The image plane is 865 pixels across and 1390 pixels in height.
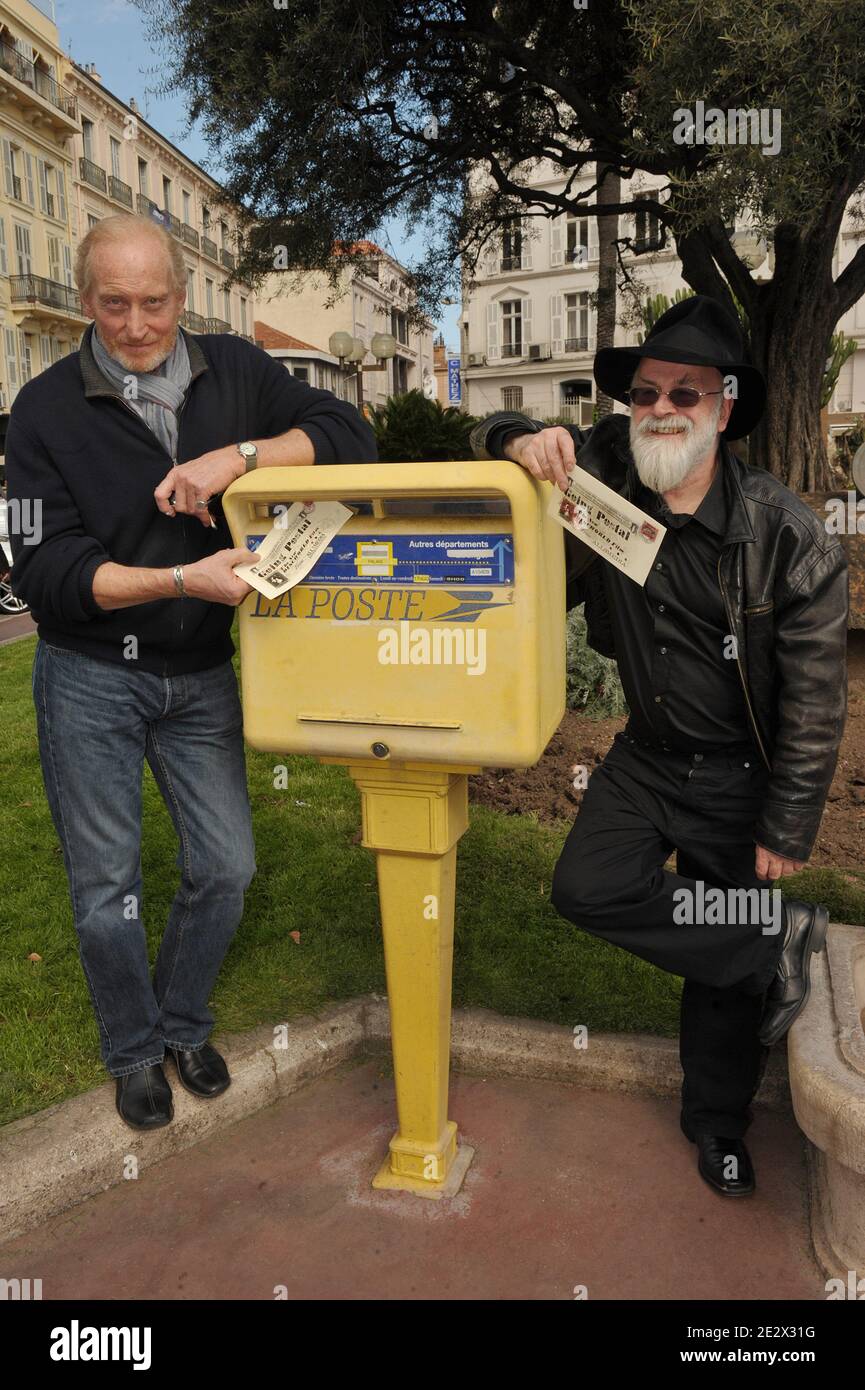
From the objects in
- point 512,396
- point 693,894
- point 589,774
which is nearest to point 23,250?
point 512,396

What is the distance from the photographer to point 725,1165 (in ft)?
8.12

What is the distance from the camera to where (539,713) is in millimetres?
1966

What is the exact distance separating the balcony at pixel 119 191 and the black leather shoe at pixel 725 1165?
41651mm

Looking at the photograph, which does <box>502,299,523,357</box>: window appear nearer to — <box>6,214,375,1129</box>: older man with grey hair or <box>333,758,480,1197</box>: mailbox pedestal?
<box>6,214,375,1129</box>: older man with grey hair

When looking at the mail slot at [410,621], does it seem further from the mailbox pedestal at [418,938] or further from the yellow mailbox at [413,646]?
the mailbox pedestal at [418,938]

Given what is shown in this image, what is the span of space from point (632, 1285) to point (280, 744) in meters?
1.30

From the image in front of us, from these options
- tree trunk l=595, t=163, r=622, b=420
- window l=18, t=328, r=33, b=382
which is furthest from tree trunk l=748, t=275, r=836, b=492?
window l=18, t=328, r=33, b=382

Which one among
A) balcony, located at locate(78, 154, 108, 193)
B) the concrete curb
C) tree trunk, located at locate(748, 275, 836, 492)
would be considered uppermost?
balcony, located at locate(78, 154, 108, 193)

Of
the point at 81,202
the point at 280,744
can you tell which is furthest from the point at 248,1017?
the point at 81,202

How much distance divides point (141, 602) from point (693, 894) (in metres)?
1.38

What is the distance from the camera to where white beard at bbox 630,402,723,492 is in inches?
93.0

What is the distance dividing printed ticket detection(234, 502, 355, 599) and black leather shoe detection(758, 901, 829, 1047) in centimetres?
136

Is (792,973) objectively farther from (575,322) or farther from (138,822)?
(575,322)

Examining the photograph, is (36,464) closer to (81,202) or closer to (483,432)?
(483,432)
